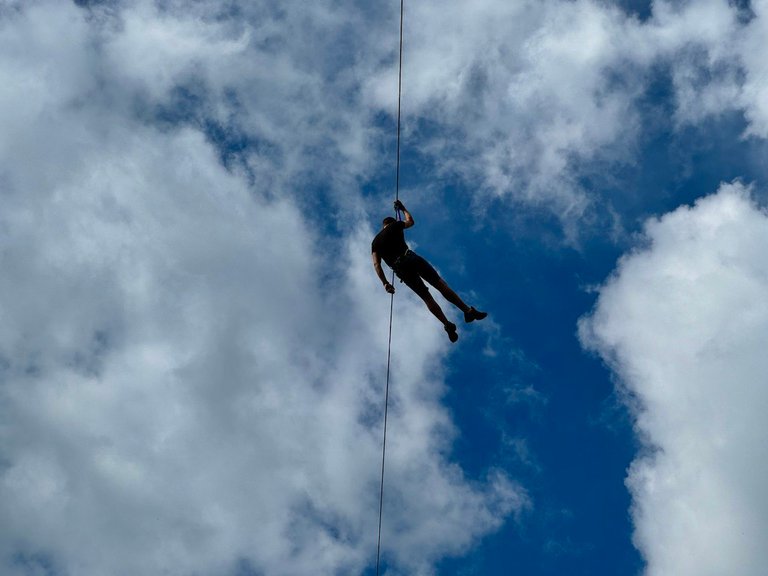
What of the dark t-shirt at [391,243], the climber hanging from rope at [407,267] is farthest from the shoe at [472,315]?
the dark t-shirt at [391,243]

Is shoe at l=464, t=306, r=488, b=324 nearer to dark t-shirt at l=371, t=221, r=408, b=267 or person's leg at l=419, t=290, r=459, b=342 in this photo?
person's leg at l=419, t=290, r=459, b=342

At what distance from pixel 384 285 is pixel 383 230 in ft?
3.61

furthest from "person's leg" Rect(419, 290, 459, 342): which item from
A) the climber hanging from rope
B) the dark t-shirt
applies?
the dark t-shirt

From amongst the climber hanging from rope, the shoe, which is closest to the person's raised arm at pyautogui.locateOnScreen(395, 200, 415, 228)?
the climber hanging from rope

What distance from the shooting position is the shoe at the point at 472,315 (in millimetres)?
13623

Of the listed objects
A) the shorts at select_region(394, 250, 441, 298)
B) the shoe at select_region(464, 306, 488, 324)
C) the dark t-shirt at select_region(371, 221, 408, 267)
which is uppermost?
the dark t-shirt at select_region(371, 221, 408, 267)

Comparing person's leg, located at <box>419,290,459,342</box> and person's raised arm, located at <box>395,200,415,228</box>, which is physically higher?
person's raised arm, located at <box>395,200,415,228</box>

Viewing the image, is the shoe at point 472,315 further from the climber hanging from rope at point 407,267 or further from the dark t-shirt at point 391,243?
the dark t-shirt at point 391,243

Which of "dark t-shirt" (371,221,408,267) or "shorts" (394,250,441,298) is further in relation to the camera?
"dark t-shirt" (371,221,408,267)

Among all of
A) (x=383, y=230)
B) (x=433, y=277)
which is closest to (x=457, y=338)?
(x=433, y=277)

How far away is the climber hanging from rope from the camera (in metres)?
13.8

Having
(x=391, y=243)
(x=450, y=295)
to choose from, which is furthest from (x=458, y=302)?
(x=391, y=243)

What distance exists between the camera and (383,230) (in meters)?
14.4

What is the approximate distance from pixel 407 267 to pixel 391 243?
596 mm
